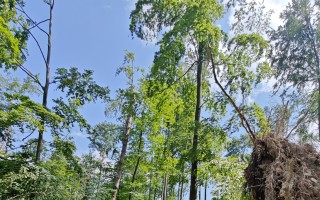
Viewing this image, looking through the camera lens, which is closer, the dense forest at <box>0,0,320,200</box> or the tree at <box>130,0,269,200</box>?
the dense forest at <box>0,0,320,200</box>

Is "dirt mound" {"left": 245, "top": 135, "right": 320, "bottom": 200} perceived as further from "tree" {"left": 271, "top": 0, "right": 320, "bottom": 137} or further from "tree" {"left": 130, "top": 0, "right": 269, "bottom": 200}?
"tree" {"left": 271, "top": 0, "right": 320, "bottom": 137}

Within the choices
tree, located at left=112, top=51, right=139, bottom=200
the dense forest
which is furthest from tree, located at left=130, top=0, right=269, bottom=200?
tree, located at left=112, top=51, right=139, bottom=200

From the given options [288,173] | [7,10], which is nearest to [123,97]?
[7,10]

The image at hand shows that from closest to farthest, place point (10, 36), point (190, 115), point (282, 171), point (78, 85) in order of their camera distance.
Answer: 1. point (282, 171)
2. point (10, 36)
3. point (78, 85)
4. point (190, 115)

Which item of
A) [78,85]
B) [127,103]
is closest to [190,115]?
[127,103]

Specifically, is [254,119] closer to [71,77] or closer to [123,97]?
[71,77]

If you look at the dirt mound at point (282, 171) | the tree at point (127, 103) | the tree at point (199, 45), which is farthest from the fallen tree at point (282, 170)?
the tree at point (127, 103)

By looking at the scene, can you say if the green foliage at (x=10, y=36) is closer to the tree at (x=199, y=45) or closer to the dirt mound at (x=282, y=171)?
the tree at (x=199, y=45)

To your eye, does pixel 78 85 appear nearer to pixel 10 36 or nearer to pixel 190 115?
pixel 10 36

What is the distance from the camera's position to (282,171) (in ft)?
12.5

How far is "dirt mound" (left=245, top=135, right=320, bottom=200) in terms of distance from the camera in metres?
3.67

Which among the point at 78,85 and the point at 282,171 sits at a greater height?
the point at 78,85

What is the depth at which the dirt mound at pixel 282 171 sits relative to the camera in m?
3.67

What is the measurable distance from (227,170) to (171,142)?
3.05 metres
